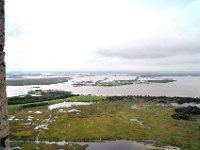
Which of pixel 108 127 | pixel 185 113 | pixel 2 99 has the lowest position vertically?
pixel 108 127

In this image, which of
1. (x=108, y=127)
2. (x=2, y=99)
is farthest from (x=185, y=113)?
(x=2, y=99)

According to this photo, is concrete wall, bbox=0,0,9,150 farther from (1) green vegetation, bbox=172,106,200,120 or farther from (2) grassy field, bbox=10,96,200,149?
(1) green vegetation, bbox=172,106,200,120

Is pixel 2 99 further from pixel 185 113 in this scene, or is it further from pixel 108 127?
pixel 185 113

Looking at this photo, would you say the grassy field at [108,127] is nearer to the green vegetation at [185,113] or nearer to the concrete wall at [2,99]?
the green vegetation at [185,113]

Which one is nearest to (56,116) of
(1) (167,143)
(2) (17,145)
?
(2) (17,145)

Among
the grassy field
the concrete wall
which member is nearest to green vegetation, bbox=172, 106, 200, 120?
the grassy field

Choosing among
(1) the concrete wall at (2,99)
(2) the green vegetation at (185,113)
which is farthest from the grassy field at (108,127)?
(1) the concrete wall at (2,99)

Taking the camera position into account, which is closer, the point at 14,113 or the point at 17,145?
the point at 17,145

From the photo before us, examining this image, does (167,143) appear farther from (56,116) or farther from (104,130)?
(56,116)
